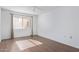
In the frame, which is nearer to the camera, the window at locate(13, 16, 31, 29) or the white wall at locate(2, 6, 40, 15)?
the white wall at locate(2, 6, 40, 15)

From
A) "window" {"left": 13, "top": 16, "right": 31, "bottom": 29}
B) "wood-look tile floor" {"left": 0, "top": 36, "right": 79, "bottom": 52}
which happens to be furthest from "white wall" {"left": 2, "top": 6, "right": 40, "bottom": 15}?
"wood-look tile floor" {"left": 0, "top": 36, "right": 79, "bottom": 52}

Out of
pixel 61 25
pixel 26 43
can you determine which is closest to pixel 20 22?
pixel 26 43

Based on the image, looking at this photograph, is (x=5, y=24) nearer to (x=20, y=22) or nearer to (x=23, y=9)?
(x=20, y=22)

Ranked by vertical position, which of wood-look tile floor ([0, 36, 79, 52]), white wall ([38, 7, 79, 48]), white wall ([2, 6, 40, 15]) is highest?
white wall ([2, 6, 40, 15])

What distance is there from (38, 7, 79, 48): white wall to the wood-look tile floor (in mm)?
144

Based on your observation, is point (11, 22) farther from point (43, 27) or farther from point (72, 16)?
point (72, 16)

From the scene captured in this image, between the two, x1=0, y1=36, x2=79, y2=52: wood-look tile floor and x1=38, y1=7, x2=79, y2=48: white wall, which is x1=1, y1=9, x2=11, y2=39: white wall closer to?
x1=0, y1=36, x2=79, y2=52: wood-look tile floor

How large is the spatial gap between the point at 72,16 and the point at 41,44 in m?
1.05

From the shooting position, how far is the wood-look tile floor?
5.38 ft

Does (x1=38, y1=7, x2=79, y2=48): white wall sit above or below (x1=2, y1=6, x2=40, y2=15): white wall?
below

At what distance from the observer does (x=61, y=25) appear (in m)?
1.79

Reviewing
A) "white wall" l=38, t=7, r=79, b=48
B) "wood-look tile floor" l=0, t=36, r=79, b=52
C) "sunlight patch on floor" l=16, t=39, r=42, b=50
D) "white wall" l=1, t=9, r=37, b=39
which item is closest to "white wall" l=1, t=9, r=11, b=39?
"white wall" l=1, t=9, r=37, b=39

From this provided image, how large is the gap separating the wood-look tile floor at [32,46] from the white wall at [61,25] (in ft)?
0.47
